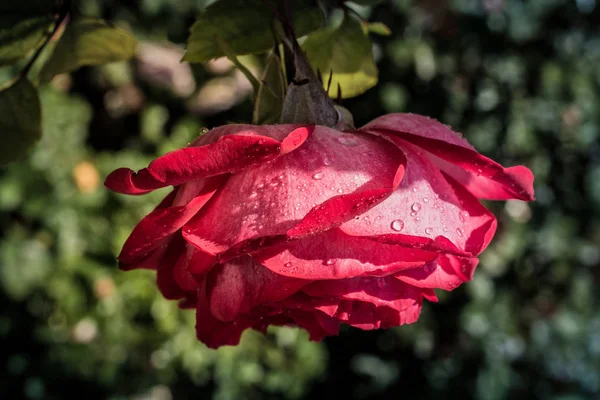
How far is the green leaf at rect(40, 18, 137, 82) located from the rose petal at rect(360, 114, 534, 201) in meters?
0.24

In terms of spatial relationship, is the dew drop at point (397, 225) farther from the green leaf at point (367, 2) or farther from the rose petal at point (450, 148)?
the green leaf at point (367, 2)

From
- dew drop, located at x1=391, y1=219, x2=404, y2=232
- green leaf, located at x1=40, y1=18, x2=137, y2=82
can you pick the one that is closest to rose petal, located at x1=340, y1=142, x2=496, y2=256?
dew drop, located at x1=391, y1=219, x2=404, y2=232

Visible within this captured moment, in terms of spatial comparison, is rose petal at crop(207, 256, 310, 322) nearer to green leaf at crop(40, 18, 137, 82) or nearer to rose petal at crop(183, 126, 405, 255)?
rose petal at crop(183, 126, 405, 255)

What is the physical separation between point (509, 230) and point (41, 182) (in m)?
1.16

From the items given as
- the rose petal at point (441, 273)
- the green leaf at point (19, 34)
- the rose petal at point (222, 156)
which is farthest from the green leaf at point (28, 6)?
the rose petal at point (441, 273)

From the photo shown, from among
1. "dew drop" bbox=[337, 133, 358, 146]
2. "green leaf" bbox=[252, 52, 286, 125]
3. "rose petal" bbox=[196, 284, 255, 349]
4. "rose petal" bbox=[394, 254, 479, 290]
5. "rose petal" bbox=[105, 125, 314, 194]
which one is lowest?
"rose petal" bbox=[196, 284, 255, 349]

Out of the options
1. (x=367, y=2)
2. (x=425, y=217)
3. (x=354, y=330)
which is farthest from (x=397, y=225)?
(x=354, y=330)

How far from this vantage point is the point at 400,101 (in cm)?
150

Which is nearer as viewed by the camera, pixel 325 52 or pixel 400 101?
pixel 325 52

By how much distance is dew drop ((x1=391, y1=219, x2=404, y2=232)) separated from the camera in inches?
12.7

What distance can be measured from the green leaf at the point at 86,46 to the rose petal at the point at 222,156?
0.68 ft

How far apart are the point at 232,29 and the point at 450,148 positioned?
0.18 meters

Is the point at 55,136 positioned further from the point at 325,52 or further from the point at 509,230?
the point at 509,230

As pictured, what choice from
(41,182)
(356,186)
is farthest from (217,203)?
(41,182)
